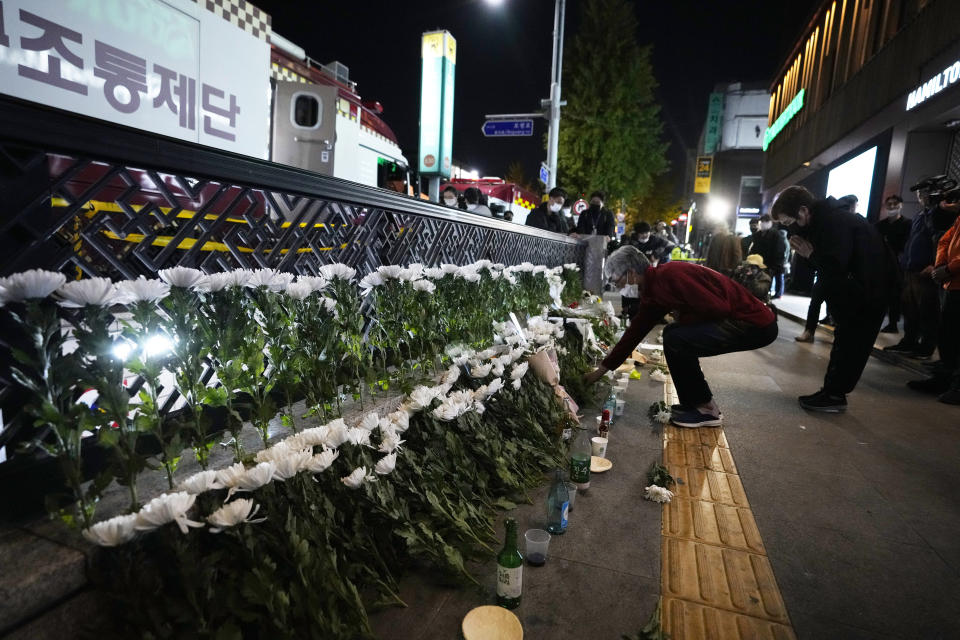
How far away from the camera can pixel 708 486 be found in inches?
132

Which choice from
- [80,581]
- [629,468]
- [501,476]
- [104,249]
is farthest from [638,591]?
[104,249]

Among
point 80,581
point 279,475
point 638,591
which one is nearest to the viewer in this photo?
point 80,581

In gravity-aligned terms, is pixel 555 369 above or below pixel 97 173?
below

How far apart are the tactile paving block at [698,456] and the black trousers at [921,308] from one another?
15.7ft

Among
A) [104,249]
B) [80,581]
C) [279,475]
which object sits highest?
[104,249]

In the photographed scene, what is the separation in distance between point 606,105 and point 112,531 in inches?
1372

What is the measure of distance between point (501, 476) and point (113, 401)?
77.2 inches

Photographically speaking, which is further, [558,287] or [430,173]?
[430,173]

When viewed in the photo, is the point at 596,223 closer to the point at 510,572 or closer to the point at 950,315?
the point at 950,315

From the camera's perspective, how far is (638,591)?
2.24 m

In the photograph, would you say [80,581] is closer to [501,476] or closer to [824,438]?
[501,476]

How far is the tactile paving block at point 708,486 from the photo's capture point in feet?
10.4

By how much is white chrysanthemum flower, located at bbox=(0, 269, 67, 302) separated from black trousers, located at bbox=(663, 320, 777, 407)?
4072 mm

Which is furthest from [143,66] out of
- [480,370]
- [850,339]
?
[850,339]
